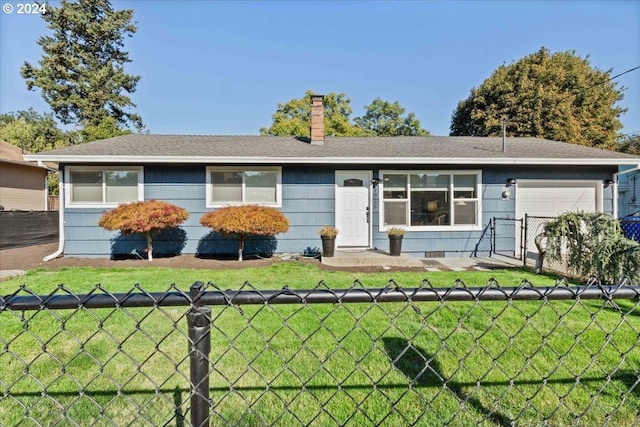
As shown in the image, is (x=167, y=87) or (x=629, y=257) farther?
(x=167, y=87)

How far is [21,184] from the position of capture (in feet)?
55.6

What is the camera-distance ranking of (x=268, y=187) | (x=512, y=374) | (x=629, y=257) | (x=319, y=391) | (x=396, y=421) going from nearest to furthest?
(x=396, y=421) → (x=319, y=391) → (x=512, y=374) → (x=629, y=257) → (x=268, y=187)

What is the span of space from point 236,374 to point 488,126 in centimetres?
2456

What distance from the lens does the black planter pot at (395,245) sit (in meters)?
8.65

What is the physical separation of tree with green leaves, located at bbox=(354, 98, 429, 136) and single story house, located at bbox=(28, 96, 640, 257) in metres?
25.0

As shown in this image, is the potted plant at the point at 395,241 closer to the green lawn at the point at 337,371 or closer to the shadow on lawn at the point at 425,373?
the green lawn at the point at 337,371

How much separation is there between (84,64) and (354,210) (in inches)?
1071

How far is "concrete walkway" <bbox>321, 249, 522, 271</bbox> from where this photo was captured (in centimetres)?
786

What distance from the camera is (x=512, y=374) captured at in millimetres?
2617

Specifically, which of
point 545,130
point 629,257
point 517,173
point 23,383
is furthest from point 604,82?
point 23,383

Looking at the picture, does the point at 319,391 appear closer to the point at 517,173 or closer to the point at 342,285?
the point at 342,285

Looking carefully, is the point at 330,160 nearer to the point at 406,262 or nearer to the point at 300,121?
A: the point at 406,262

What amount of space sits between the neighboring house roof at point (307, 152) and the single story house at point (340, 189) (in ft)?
0.12

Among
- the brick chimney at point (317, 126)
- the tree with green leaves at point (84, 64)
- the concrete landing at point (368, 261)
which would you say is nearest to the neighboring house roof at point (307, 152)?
the brick chimney at point (317, 126)
